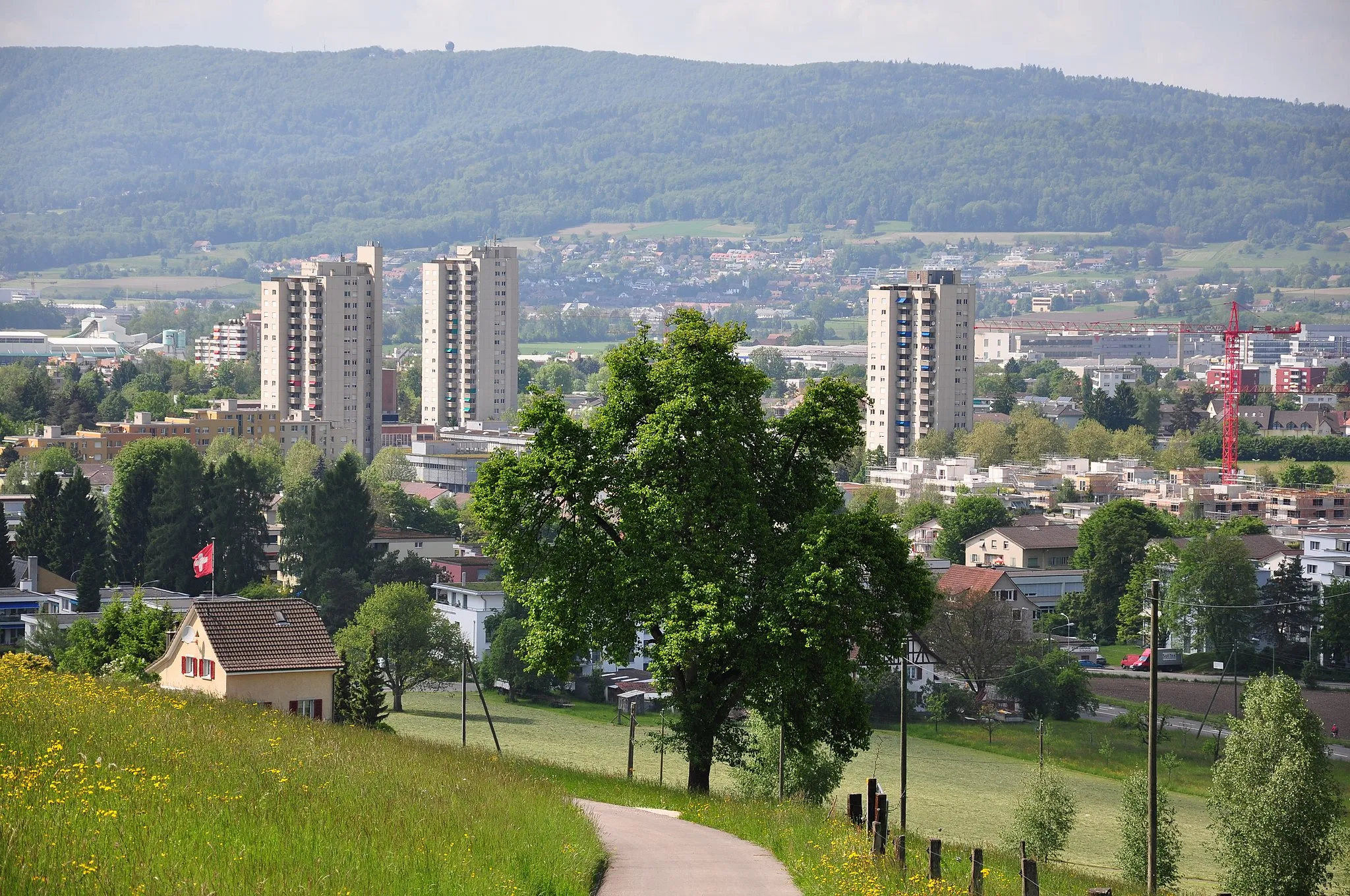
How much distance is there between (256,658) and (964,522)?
56981 millimetres

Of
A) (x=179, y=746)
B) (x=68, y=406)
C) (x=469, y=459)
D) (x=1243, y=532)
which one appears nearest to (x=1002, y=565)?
(x=1243, y=532)

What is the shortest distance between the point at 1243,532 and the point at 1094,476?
28.4 m

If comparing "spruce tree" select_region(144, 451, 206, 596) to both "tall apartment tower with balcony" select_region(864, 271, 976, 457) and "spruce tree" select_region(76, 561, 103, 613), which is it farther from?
"tall apartment tower with balcony" select_region(864, 271, 976, 457)

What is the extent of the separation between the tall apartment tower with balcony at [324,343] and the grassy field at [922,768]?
73018 millimetres

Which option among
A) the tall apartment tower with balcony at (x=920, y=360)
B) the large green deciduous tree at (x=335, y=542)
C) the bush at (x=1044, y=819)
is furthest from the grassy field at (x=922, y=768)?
the tall apartment tower with balcony at (x=920, y=360)

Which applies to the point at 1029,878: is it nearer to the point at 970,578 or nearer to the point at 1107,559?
the point at 970,578

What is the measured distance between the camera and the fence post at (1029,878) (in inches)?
523

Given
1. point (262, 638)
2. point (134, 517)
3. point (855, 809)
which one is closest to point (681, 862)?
point (855, 809)

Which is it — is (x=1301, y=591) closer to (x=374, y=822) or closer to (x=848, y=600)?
(x=848, y=600)

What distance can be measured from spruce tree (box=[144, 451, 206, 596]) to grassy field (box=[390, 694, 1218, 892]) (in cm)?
1448

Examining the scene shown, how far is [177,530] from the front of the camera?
209 feet

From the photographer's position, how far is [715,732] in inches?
897

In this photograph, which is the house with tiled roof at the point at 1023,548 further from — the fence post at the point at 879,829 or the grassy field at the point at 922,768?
the fence post at the point at 879,829

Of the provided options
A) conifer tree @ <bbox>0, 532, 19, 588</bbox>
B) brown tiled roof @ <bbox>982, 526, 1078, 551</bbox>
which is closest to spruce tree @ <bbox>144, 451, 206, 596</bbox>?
conifer tree @ <bbox>0, 532, 19, 588</bbox>
